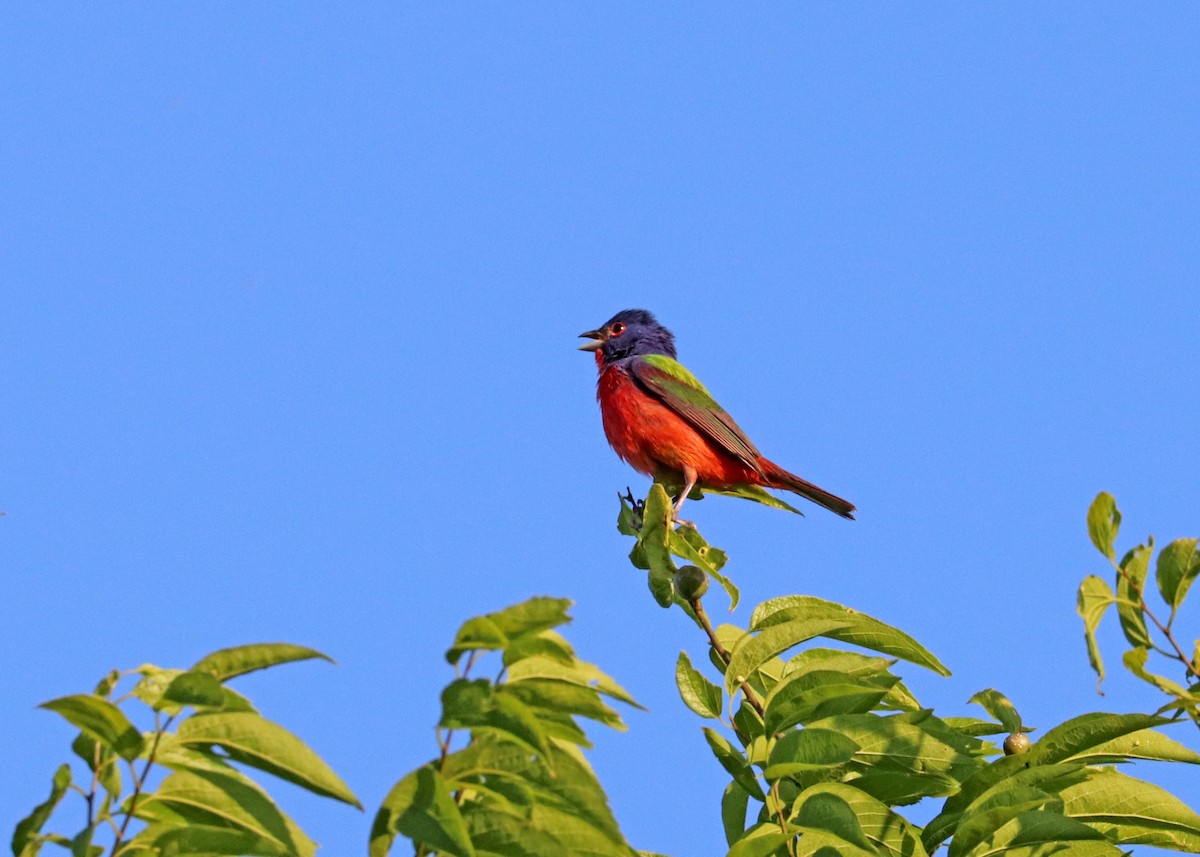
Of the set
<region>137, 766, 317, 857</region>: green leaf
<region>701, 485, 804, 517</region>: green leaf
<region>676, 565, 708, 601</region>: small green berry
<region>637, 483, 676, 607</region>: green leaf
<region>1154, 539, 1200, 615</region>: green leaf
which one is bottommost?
<region>137, 766, 317, 857</region>: green leaf

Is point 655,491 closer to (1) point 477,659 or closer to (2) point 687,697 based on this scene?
(2) point 687,697

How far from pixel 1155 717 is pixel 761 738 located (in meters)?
0.86

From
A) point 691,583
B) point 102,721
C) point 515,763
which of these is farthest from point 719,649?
point 102,721

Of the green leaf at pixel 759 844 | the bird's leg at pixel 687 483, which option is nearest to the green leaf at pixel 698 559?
the green leaf at pixel 759 844

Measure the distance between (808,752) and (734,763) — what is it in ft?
0.73

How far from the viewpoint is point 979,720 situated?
353 centimetres

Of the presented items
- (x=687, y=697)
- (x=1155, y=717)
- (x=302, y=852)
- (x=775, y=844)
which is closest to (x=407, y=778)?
(x=302, y=852)

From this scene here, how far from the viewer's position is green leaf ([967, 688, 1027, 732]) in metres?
3.42

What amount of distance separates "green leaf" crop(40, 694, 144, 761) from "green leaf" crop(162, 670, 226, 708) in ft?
0.30

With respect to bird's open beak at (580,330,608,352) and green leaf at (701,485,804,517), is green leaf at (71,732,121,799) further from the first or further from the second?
bird's open beak at (580,330,608,352)

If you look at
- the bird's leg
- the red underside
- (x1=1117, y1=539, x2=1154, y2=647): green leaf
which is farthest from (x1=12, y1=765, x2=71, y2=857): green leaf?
the red underside

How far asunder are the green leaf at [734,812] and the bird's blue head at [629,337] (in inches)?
237

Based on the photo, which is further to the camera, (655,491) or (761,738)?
(655,491)

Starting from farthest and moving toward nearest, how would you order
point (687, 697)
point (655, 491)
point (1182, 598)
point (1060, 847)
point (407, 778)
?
1. point (655, 491)
2. point (687, 697)
3. point (1060, 847)
4. point (1182, 598)
5. point (407, 778)
